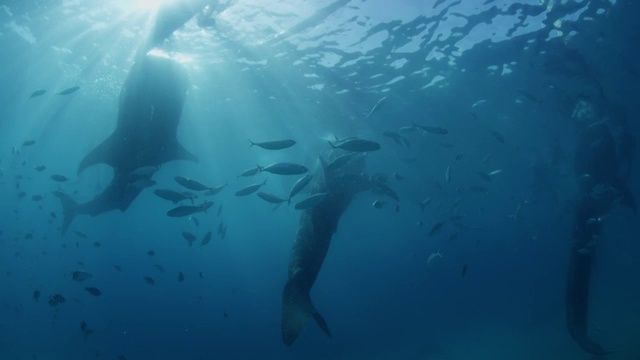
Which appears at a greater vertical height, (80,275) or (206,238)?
(80,275)

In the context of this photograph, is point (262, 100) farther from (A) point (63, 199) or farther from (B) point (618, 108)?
(B) point (618, 108)

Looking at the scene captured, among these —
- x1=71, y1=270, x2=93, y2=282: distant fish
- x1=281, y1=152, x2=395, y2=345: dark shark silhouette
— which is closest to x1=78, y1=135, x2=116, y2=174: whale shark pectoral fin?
x1=71, y1=270, x2=93, y2=282: distant fish

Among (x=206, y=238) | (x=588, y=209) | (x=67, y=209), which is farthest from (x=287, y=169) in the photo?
(x=588, y=209)

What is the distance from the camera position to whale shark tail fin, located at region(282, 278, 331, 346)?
22.7 ft

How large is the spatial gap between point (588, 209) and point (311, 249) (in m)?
11.6

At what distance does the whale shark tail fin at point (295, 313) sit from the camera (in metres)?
6.93

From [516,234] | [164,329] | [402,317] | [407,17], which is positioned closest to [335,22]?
[407,17]

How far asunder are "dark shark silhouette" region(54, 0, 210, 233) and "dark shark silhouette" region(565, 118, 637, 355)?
12.8 meters

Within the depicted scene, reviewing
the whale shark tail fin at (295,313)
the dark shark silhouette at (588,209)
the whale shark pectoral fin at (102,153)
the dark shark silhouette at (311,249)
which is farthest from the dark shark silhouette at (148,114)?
the dark shark silhouette at (588,209)

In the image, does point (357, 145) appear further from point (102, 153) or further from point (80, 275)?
point (80, 275)

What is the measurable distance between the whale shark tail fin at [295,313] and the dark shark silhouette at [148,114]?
442cm

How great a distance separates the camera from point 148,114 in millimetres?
8078

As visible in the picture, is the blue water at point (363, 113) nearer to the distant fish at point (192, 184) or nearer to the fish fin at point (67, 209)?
the distant fish at point (192, 184)

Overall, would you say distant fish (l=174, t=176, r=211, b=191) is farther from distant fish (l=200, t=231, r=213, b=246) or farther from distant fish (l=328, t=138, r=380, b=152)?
distant fish (l=328, t=138, r=380, b=152)
